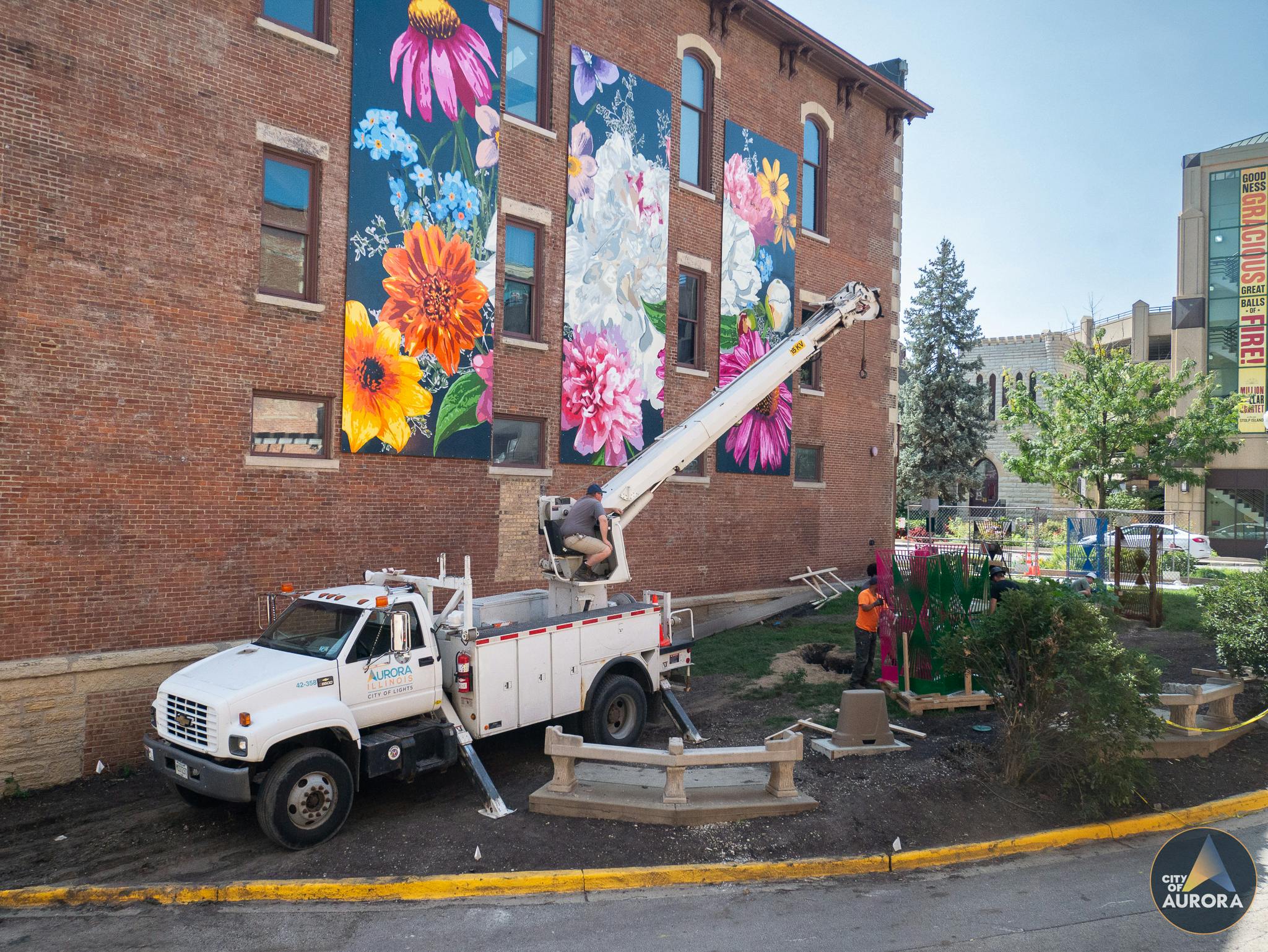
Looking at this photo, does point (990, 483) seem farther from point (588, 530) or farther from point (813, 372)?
point (588, 530)

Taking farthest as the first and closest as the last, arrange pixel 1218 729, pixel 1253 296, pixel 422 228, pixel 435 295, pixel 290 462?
pixel 1253 296 → pixel 435 295 → pixel 422 228 → pixel 290 462 → pixel 1218 729

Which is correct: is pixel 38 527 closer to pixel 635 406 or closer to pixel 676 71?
pixel 635 406

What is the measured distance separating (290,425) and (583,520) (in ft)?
16.5

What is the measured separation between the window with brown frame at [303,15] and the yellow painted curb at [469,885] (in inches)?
447

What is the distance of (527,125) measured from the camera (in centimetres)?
1525

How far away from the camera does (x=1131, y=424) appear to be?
32750mm

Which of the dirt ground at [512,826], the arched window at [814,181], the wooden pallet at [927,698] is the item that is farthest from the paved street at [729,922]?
the arched window at [814,181]

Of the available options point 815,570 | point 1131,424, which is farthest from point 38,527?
point 1131,424

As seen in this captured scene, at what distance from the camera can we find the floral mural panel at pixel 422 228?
13109 millimetres

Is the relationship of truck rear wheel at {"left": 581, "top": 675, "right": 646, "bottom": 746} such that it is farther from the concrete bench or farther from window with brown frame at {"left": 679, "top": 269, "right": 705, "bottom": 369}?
window with brown frame at {"left": 679, "top": 269, "right": 705, "bottom": 369}

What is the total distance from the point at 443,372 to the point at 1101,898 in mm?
11151

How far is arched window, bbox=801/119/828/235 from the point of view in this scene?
70.9 feet

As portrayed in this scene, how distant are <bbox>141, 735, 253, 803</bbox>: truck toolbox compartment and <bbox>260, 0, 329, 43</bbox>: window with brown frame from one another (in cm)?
1014

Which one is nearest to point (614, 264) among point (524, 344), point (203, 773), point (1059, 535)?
point (524, 344)
